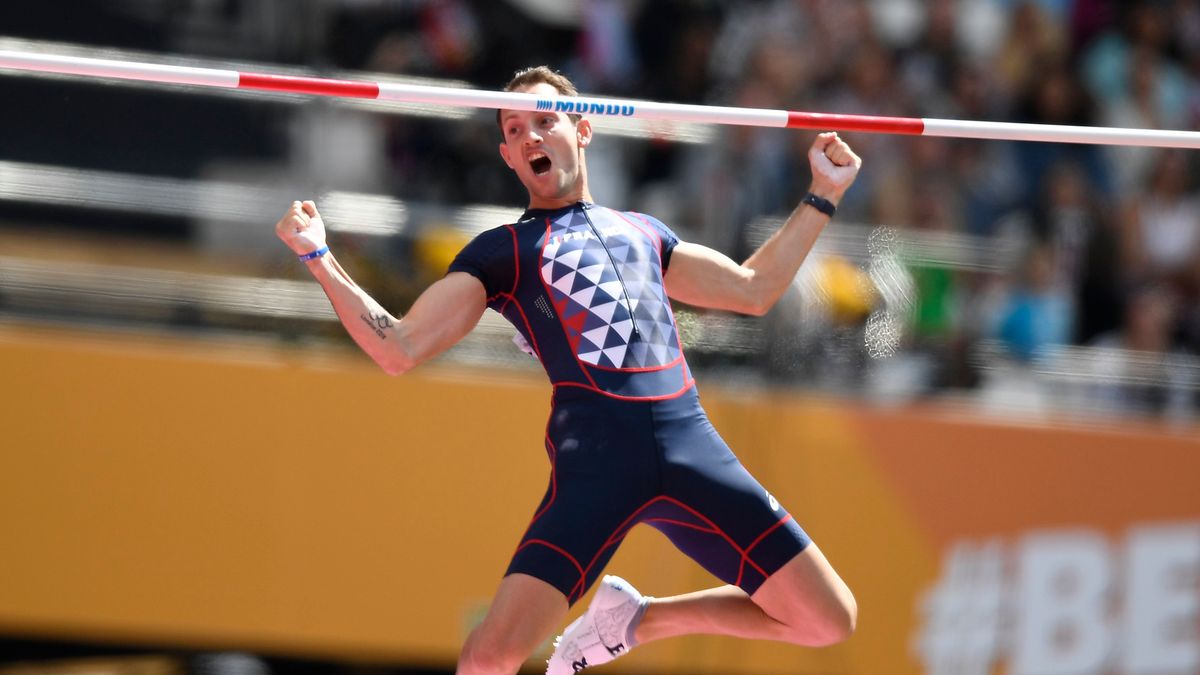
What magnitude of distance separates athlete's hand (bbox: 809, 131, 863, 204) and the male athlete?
642 millimetres

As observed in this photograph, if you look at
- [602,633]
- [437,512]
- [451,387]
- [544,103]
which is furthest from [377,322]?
[437,512]

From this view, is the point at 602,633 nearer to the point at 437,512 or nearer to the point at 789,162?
the point at 437,512

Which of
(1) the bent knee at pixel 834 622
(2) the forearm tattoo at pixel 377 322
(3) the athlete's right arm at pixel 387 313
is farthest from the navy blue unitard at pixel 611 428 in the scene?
(2) the forearm tattoo at pixel 377 322

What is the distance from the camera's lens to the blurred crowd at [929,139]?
30.7 feet

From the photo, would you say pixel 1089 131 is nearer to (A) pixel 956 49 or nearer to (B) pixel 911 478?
(B) pixel 911 478

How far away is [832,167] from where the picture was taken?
5.81 meters

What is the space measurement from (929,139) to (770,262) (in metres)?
4.47

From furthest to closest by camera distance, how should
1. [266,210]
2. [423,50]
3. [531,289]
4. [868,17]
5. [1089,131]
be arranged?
[868,17]
[423,50]
[266,210]
[1089,131]
[531,289]

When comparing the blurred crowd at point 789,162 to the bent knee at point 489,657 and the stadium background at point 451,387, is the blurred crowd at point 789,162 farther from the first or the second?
the bent knee at point 489,657

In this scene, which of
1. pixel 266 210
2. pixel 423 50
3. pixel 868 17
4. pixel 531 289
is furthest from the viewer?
pixel 868 17

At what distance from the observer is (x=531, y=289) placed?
5418mm

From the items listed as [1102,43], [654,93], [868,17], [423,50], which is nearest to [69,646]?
[423,50]

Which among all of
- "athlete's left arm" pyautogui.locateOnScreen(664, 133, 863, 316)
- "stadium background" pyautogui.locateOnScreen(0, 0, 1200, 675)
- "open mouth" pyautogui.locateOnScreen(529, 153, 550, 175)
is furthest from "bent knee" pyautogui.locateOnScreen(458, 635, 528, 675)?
"stadium background" pyautogui.locateOnScreen(0, 0, 1200, 675)

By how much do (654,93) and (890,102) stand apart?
1.47 m
